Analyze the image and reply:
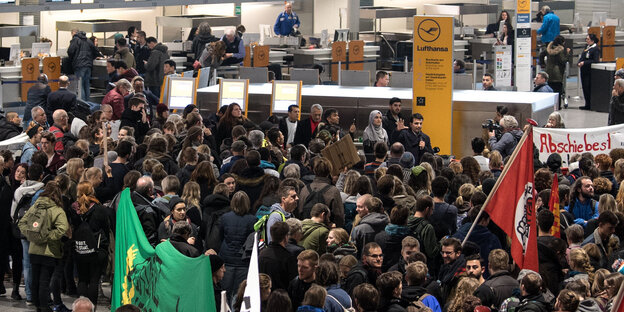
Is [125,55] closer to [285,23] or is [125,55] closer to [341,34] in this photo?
[285,23]

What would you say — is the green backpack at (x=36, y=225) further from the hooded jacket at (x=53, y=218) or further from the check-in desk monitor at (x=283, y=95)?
the check-in desk monitor at (x=283, y=95)

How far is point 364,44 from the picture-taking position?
25.0 m

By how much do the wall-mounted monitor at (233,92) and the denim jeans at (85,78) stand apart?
438cm

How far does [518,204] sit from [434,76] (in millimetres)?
6789

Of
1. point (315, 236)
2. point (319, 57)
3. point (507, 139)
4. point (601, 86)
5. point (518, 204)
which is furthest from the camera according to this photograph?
point (319, 57)

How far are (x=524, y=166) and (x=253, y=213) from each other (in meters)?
2.62

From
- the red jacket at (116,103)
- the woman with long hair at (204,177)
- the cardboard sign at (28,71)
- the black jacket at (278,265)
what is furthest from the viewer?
the cardboard sign at (28,71)

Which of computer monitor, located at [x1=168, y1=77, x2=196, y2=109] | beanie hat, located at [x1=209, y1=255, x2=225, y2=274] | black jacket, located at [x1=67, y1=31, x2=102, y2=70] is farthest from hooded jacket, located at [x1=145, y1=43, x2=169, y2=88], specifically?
beanie hat, located at [x1=209, y1=255, x2=225, y2=274]

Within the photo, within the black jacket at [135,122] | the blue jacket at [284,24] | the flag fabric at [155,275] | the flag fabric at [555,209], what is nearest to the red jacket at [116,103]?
the black jacket at [135,122]

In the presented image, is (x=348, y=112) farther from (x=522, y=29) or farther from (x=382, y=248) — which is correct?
(x=382, y=248)

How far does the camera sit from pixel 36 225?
9.59 m

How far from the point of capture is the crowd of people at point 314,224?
7316 millimetres

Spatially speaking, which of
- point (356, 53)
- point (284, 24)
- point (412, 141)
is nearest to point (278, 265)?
point (412, 141)

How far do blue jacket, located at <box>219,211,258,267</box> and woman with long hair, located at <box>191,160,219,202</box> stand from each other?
4.33 ft
